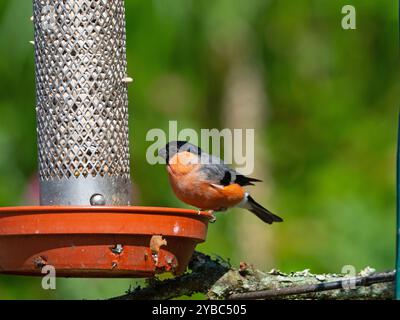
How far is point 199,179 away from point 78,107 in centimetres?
110

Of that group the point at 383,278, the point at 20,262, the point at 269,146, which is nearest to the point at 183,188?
the point at 20,262

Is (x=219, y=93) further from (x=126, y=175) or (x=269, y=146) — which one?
(x=126, y=175)

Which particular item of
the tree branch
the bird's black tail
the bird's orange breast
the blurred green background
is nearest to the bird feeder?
the tree branch

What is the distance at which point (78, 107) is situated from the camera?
17.0ft

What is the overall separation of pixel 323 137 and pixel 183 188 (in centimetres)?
475

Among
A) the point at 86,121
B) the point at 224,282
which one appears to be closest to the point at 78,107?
the point at 86,121

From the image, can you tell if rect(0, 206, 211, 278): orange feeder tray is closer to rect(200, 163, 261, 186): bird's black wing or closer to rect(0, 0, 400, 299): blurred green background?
rect(200, 163, 261, 186): bird's black wing

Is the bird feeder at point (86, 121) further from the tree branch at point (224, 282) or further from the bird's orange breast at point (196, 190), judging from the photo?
the bird's orange breast at point (196, 190)

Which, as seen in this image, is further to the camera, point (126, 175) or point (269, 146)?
point (269, 146)

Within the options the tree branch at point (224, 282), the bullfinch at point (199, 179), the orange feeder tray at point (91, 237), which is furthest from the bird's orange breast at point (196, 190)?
the orange feeder tray at point (91, 237)

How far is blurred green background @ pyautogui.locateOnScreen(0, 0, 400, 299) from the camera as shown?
941cm

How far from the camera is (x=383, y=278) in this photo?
418cm

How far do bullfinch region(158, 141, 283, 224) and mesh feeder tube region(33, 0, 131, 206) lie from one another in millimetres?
802

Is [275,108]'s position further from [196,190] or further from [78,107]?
[78,107]
